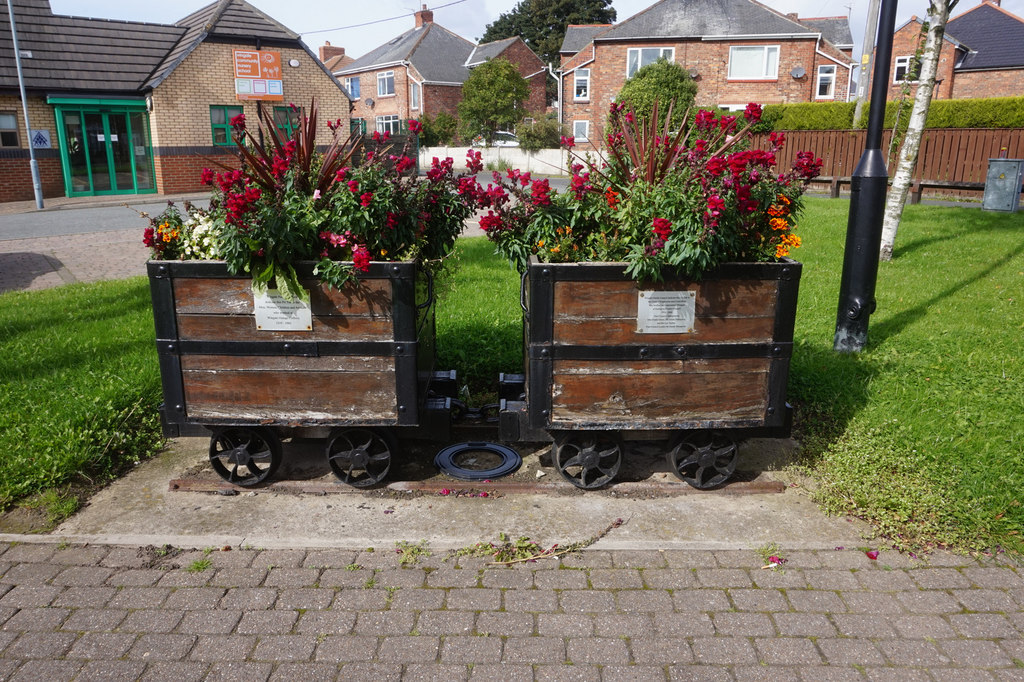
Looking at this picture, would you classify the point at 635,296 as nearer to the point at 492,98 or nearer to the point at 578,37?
the point at 492,98

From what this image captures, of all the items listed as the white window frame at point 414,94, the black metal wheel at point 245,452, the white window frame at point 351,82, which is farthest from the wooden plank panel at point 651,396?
the white window frame at point 351,82

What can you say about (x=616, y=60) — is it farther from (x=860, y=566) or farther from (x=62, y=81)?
(x=860, y=566)

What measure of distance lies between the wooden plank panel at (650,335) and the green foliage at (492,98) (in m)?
39.3

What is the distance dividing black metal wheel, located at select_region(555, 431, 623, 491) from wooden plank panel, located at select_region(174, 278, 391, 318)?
124 centimetres

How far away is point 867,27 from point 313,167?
22.6 m

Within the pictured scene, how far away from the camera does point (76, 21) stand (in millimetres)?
24031

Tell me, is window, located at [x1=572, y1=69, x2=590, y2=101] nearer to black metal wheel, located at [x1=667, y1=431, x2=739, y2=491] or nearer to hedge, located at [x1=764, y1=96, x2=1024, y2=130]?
hedge, located at [x1=764, y1=96, x2=1024, y2=130]

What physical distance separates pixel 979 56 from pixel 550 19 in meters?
39.4

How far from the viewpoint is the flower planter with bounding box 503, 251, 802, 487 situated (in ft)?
13.2

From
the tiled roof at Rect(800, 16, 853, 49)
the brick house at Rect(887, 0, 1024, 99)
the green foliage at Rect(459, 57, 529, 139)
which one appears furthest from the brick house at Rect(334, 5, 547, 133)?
the brick house at Rect(887, 0, 1024, 99)

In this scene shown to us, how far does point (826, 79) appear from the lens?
127 ft

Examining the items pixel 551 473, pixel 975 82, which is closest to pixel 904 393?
pixel 551 473

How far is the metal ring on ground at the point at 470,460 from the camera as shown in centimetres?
461

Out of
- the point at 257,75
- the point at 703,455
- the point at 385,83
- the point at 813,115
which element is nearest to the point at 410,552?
the point at 703,455
